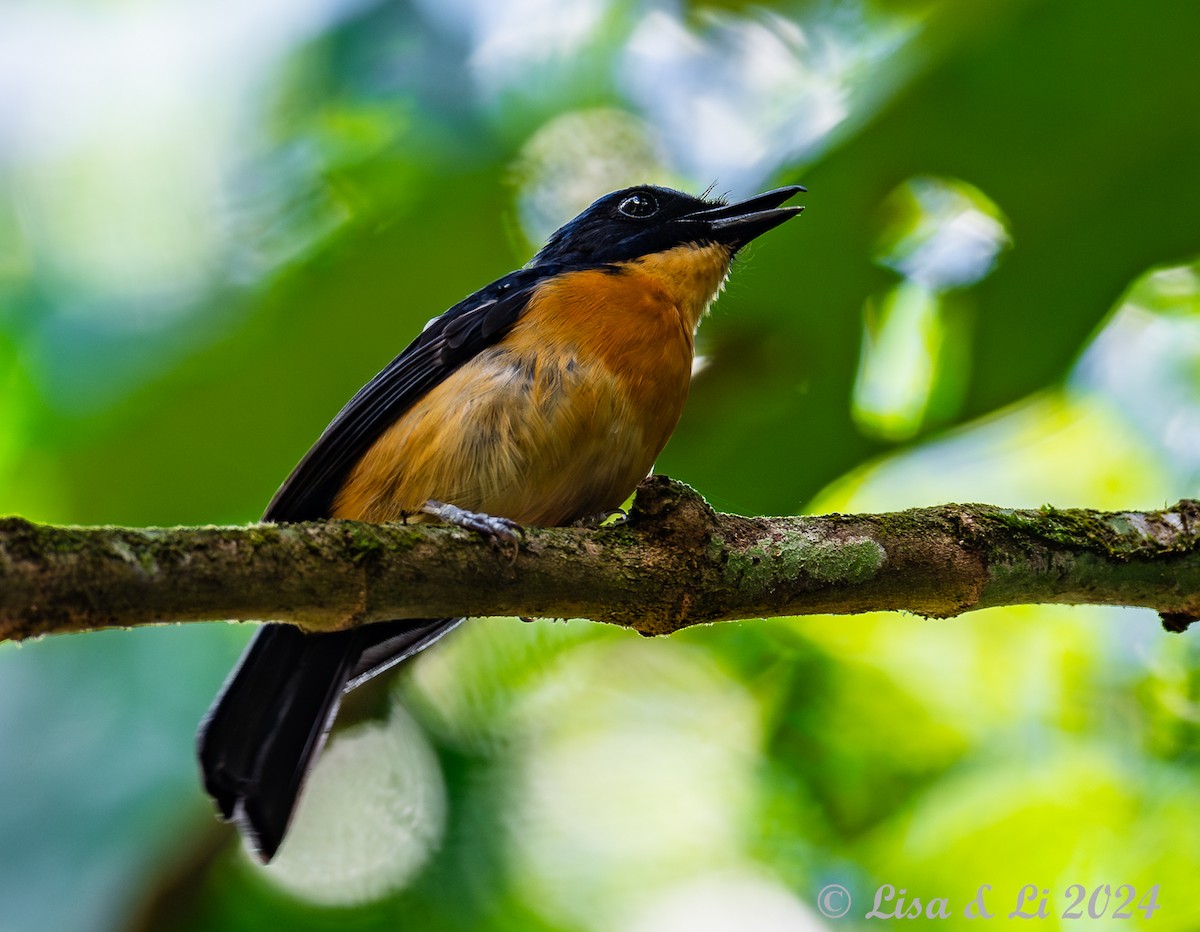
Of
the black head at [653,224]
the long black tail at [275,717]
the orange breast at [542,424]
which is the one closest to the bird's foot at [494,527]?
the orange breast at [542,424]

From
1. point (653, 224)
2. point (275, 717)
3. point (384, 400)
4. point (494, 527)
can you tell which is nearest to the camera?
point (494, 527)

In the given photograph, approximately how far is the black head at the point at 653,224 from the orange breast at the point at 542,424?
0.60 m

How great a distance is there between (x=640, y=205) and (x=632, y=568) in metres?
2.35

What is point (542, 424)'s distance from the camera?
3508 mm

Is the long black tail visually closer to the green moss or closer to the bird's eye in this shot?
the green moss

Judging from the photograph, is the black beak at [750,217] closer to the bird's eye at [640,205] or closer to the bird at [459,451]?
the bird's eye at [640,205]

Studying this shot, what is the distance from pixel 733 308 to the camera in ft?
14.4

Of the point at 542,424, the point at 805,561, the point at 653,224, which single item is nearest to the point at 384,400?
the point at 542,424

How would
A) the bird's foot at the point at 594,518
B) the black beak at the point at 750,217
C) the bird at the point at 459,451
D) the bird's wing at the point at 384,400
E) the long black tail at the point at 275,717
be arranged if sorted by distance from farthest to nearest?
the black beak at the point at 750,217
the bird's foot at the point at 594,518
the bird's wing at the point at 384,400
the bird at the point at 459,451
the long black tail at the point at 275,717

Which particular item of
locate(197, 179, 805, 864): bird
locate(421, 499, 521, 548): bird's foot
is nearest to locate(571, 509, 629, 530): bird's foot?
locate(197, 179, 805, 864): bird

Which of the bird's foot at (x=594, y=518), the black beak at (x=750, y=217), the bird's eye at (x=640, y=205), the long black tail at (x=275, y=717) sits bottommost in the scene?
the bird's foot at (x=594, y=518)

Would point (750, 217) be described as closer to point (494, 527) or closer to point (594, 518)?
point (594, 518)

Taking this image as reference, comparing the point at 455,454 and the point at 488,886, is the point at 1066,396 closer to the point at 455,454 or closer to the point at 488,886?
the point at 455,454

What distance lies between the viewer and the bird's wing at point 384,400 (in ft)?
12.2
